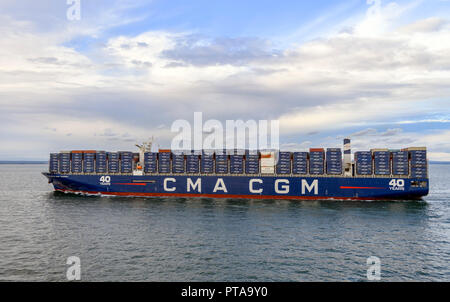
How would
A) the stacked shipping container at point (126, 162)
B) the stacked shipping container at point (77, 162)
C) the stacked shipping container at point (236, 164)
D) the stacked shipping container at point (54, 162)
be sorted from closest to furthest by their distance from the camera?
the stacked shipping container at point (236, 164)
the stacked shipping container at point (126, 162)
the stacked shipping container at point (77, 162)
the stacked shipping container at point (54, 162)

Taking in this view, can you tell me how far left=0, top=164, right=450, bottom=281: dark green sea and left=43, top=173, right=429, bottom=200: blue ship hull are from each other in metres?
5.44

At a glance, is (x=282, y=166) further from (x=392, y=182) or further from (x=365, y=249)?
(x=365, y=249)

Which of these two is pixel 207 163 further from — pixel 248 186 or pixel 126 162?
pixel 126 162

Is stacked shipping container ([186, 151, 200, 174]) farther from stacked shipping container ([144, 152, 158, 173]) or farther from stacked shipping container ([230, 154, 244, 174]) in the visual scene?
stacked shipping container ([144, 152, 158, 173])

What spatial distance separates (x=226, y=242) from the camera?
1046 inches

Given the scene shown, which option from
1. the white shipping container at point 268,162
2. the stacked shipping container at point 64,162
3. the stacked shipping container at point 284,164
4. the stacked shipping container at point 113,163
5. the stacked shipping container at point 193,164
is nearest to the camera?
the stacked shipping container at point 284,164

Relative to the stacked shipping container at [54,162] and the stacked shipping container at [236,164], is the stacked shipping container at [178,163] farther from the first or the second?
the stacked shipping container at [54,162]

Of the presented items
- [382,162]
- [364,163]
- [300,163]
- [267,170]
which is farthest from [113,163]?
[382,162]

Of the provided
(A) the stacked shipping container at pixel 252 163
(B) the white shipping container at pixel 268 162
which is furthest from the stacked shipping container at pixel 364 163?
(A) the stacked shipping container at pixel 252 163

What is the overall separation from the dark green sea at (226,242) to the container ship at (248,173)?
254 inches

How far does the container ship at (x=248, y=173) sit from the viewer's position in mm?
50094

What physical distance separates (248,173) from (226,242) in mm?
29539

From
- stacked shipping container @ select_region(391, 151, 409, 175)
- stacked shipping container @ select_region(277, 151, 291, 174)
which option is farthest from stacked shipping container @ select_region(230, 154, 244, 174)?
stacked shipping container @ select_region(391, 151, 409, 175)

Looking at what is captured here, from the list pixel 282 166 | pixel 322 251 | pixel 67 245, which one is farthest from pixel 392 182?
pixel 67 245
